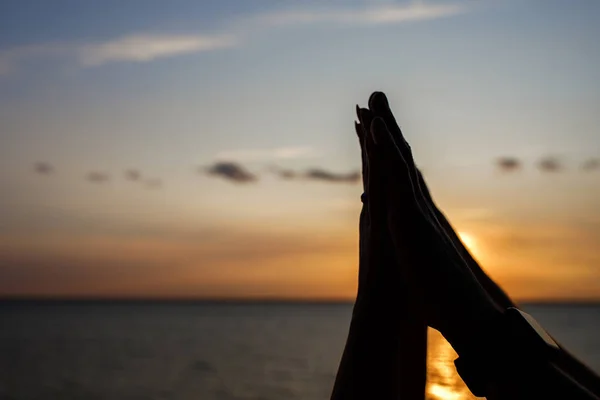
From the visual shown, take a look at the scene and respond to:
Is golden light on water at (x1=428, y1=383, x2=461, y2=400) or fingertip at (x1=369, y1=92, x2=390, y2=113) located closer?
fingertip at (x1=369, y1=92, x2=390, y2=113)

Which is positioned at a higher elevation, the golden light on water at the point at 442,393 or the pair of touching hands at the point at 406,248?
the pair of touching hands at the point at 406,248

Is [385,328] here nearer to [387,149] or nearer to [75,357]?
[387,149]

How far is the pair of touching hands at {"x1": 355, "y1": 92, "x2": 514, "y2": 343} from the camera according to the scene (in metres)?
2.44

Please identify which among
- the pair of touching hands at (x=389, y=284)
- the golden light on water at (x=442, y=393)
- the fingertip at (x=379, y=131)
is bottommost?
the golden light on water at (x=442, y=393)

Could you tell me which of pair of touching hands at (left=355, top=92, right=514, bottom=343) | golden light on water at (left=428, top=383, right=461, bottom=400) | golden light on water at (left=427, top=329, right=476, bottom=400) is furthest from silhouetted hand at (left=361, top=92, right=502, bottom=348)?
golden light on water at (left=428, top=383, right=461, bottom=400)

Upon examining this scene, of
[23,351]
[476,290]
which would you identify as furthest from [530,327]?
[23,351]

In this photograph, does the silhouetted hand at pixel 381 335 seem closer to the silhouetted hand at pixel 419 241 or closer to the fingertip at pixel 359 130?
the silhouetted hand at pixel 419 241

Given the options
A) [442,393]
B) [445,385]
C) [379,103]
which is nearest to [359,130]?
[379,103]

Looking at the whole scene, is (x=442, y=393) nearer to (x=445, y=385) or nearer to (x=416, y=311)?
(x=445, y=385)

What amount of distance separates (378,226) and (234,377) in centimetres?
2705

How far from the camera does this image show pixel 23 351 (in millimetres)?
45031

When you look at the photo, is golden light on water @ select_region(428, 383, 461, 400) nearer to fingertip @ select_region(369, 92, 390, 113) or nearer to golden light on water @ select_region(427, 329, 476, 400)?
golden light on water @ select_region(427, 329, 476, 400)

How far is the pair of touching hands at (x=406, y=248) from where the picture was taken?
2.44m

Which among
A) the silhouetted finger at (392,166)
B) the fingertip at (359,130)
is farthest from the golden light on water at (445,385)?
the silhouetted finger at (392,166)
